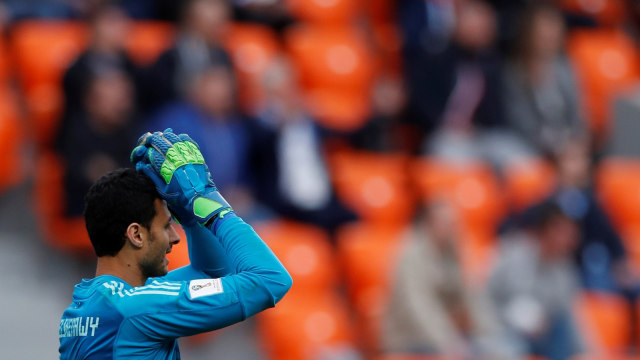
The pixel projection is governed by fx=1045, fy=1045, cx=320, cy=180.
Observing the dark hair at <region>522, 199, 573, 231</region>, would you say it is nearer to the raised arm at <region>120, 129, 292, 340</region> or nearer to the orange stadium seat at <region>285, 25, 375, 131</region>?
the orange stadium seat at <region>285, 25, 375, 131</region>

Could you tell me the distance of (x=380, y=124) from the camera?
7.68m

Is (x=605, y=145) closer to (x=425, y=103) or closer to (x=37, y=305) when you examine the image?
(x=425, y=103)

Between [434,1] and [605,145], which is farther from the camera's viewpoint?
[605,145]

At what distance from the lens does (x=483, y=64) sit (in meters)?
8.10

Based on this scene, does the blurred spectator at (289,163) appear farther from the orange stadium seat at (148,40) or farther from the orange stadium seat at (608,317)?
the orange stadium seat at (608,317)

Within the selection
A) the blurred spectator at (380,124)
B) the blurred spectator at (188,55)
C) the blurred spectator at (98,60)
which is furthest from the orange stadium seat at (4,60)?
the blurred spectator at (380,124)

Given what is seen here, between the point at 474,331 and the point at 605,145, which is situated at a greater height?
the point at 605,145

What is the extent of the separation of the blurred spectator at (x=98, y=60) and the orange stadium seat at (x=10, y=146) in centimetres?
31

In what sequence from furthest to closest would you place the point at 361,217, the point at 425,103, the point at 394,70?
the point at 394,70, the point at 425,103, the point at 361,217

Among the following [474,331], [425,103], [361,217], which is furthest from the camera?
[425,103]

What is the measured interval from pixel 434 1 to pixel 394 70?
2.10 ft

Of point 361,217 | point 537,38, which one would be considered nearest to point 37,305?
point 361,217

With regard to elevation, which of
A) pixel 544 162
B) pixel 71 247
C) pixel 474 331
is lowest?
pixel 474 331

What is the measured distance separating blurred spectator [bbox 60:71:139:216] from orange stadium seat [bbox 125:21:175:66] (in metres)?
0.57
